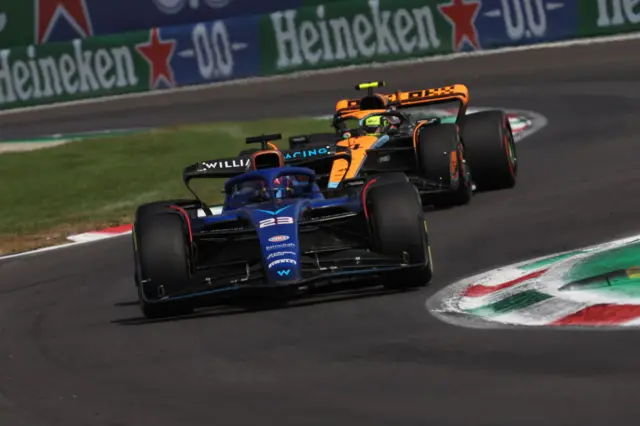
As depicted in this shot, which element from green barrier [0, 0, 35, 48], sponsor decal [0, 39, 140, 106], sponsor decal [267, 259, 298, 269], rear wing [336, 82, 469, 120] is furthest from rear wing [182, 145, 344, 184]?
green barrier [0, 0, 35, 48]

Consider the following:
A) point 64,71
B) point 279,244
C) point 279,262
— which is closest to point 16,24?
point 64,71

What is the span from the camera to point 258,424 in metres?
6.61

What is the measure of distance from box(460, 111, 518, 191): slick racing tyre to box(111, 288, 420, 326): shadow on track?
5.10 m

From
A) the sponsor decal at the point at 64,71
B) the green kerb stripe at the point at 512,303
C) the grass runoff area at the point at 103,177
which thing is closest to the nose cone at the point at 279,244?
the green kerb stripe at the point at 512,303

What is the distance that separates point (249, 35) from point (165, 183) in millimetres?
12512

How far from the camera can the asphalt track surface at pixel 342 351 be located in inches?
262

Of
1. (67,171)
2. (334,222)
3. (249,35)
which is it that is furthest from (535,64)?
(334,222)

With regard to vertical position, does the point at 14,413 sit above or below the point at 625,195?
above

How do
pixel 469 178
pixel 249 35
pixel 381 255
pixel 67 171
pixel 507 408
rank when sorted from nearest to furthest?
pixel 507 408, pixel 381 255, pixel 469 178, pixel 67 171, pixel 249 35

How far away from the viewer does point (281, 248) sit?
9.81 m

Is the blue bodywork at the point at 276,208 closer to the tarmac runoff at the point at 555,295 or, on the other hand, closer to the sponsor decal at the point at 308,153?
the sponsor decal at the point at 308,153

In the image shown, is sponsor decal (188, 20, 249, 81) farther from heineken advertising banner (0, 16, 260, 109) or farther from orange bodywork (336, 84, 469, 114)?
orange bodywork (336, 84, 469, 114)

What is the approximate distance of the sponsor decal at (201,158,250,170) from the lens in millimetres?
11938

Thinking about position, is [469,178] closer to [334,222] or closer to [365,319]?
[334,222]
